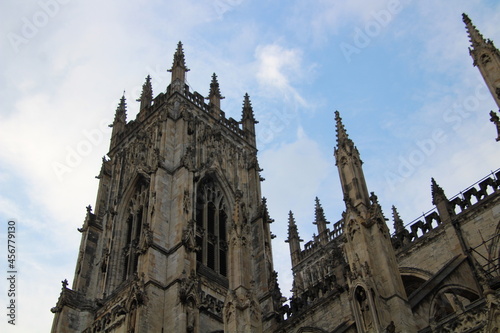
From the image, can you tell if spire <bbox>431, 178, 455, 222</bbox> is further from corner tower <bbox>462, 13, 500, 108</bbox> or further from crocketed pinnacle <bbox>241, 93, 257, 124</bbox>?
crocketed pinnacle <bbox>241, 93, 257, 124</bbox>

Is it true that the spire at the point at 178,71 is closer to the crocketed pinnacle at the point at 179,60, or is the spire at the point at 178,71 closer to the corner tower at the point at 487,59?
the crocketed pinnacle at the point at 179,60

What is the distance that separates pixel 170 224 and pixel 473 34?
14.6 metres

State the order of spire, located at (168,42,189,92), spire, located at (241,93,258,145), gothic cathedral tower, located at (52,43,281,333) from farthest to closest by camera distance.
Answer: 1. spire, located at (241,93,258,145)
2. spire, located at (168,42,189,92)
3. gothic cathedral tower, located at (52,43,281,333)

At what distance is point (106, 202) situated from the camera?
32750mm

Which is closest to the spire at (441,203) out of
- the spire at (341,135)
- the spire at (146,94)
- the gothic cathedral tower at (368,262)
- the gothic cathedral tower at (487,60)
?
the gothic cathedral tower at (487,60)

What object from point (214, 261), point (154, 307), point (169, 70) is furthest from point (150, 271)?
point (169, 70)

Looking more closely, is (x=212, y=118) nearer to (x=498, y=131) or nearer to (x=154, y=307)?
(x=154, y=307)

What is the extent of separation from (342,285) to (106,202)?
16.6 m

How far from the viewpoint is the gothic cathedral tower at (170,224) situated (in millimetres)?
23578

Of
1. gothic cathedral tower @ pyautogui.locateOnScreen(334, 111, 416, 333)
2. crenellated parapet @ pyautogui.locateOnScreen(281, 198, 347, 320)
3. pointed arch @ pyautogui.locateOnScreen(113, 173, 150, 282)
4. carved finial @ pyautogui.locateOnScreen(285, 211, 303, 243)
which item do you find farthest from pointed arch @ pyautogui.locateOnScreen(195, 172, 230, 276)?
gothic cathedral tower @ pyautogui.locateOnScreen(334, 111, 416, 333)

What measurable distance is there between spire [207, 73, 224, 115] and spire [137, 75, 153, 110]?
3.59 m

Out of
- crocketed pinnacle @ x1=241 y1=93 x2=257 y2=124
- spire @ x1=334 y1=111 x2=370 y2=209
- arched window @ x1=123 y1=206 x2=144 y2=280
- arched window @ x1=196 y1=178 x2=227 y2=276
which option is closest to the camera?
spire @ x1=334 y1=111 x2=370 y2=209

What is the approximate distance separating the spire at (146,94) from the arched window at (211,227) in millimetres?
7996

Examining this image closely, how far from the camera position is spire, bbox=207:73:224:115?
35.9 metres
